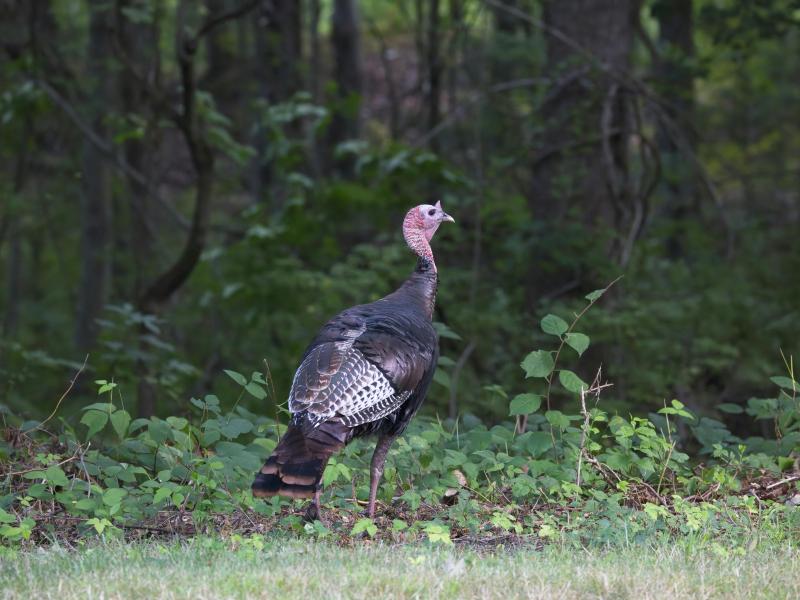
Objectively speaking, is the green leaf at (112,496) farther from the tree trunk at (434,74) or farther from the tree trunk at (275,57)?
the tree trunk at (275,57)

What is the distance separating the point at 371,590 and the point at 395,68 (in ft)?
79.3

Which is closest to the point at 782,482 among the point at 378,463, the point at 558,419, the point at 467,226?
the point at 558,419

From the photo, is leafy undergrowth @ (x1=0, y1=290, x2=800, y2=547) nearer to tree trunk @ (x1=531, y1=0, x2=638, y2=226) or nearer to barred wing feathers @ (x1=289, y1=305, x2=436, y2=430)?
barred wing feathers @ (x1=289, y1=305, x2=436, y2=430)

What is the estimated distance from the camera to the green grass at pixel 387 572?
4.48 metres

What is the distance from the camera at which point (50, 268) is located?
23109 mm

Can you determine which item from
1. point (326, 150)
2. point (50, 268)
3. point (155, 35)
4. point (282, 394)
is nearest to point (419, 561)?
point (282, 394)

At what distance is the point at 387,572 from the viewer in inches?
186

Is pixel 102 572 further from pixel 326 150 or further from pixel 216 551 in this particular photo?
pixel 326 150

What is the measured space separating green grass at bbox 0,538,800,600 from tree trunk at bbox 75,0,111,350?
32.0 feet

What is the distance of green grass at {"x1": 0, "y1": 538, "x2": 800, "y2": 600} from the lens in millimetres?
4484

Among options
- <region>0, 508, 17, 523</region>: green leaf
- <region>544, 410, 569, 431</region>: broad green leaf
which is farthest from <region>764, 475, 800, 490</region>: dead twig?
<region>0, 508, 17, 523</region>: green leaf

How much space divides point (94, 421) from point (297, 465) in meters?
1.39

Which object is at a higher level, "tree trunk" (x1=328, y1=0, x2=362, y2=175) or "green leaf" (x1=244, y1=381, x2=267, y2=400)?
"tree trunk" (x1=328, y1=0, x2=362, y2=175)

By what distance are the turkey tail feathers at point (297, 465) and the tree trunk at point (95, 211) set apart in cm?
947
